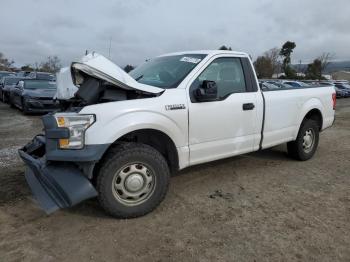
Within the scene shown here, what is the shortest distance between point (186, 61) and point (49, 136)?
81.7 inches

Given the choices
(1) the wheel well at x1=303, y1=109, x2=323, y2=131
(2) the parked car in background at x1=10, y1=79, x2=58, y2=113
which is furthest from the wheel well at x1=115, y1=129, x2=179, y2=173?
(2) the parked car in background at x1=10, y1=79, x2=58, y2=113

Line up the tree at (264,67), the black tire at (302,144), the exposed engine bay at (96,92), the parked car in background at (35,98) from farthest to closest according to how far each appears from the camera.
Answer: the tree at (264,67) < the parked car in background at (35,98) < the black tire at (302,144) < the exposed engine bay at (96,92)

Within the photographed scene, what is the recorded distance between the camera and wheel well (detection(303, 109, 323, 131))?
6530mm

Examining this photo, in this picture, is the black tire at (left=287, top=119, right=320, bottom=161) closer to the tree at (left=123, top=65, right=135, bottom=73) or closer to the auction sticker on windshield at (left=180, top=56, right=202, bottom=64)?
the auction sticker on windshield at (left=180, top=56, right=202, bottom=64)

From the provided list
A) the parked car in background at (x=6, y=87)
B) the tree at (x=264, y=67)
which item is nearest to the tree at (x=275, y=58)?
the tree at (x=264, y=67)

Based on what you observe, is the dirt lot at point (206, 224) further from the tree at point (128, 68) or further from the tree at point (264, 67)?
the tree at point (264, 67)

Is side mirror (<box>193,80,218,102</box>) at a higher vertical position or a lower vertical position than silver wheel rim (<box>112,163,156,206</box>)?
higher

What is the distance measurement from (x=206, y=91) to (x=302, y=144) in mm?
2850

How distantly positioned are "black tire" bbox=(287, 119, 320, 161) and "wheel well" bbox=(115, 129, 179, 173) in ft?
9.35

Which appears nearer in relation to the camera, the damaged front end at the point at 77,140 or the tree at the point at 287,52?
the damaged front end at the point at 77,140

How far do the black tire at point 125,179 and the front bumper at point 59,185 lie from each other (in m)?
0.18

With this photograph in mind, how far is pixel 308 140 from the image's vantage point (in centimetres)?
651

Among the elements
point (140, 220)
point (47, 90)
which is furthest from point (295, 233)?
point (47, 90)

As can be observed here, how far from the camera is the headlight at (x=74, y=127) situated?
3.60 meters
